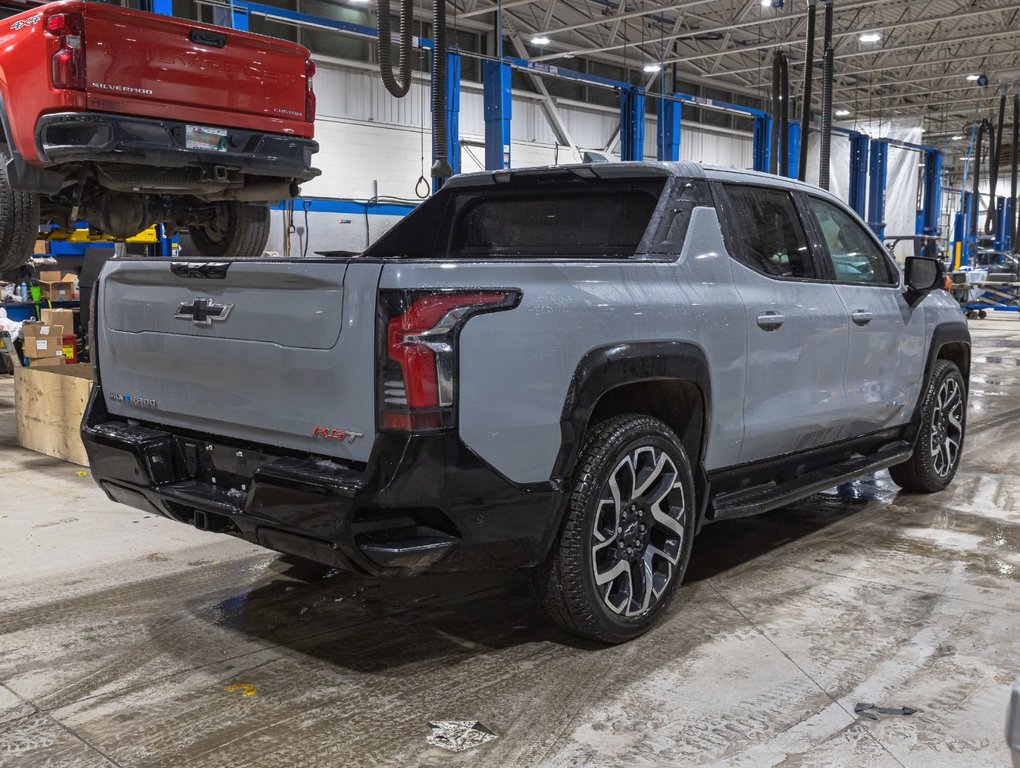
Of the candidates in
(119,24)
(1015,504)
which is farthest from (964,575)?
(119,24)

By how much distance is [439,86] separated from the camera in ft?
23.9

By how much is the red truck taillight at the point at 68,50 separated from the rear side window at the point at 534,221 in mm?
2637

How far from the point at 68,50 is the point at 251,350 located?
4.01 meters

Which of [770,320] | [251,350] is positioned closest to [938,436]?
[770,320]

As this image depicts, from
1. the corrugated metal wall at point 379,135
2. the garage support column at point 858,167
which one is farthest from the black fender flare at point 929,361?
the garage support column at point 858,167

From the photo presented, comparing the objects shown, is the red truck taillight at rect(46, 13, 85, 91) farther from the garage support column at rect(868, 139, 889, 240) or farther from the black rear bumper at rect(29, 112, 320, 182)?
the garage support column at rect(868, 139, 889, 240)

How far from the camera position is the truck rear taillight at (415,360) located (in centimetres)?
263

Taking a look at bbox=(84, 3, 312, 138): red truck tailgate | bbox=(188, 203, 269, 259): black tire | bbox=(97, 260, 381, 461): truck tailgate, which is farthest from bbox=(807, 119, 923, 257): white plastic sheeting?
bbox=(97, 260, 381, 461): truck tailgate

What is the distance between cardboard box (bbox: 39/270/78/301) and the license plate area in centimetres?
613

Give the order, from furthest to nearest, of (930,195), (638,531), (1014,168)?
(930,195)
(1014,168)
(638,531)

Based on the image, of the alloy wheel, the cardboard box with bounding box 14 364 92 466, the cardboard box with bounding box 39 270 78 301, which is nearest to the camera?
the alloy wheel

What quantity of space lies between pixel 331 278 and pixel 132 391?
118cm

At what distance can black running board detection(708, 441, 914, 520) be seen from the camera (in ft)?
12.3

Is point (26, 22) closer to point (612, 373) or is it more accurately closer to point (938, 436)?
point (612, 373)
